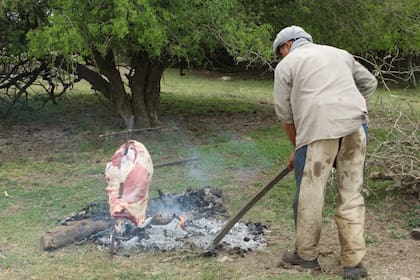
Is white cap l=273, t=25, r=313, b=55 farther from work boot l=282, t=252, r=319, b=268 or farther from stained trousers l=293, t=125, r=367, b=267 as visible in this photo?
work boot l=282, t=252, r=319, b=268

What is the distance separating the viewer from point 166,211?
20.4 ft

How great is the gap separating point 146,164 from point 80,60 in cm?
371

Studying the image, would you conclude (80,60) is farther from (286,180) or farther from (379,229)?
(379,229)

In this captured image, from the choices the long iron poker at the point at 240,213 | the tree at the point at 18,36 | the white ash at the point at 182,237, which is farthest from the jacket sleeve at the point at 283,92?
the tree at the point at 18,36

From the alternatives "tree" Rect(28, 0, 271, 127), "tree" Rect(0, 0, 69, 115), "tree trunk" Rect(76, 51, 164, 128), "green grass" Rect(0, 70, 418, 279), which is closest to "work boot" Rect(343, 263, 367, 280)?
"green grass" Rect(0, 70, 418, 279)

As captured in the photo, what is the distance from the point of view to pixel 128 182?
16.8ft

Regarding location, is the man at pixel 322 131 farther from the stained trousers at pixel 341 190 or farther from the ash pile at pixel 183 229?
the ash pile at pixel 183 229

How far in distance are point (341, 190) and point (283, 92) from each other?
2.77ft

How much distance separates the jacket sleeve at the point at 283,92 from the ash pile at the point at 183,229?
1.29 meters

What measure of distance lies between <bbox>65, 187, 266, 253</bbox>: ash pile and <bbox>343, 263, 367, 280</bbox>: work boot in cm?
94

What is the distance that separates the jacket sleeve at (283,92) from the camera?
460 centimetres

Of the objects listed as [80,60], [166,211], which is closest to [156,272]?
[166,211]

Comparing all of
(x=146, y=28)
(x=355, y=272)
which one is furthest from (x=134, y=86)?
(x=355, y=272)

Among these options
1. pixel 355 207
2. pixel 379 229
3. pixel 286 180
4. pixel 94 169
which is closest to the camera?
pixel 355 207
